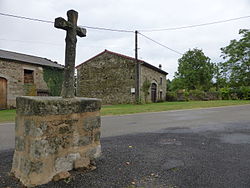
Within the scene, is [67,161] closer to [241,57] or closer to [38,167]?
[38,167]

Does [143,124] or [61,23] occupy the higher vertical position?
[61,23]

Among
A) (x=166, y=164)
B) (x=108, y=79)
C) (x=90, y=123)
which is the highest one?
(x=108, y=79)

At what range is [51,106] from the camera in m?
2.28

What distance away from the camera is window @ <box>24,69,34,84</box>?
1672cm

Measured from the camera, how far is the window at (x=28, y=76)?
54.9 feet

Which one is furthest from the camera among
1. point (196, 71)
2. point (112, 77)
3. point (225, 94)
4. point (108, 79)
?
point (196, 71)

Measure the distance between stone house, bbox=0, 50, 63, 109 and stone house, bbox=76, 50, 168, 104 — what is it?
4.34 metres

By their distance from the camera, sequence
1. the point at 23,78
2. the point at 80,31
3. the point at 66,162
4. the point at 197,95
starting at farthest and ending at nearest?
the point at 197,95 → the point at 23,78 → the point at 80,31 → the point at 66,162

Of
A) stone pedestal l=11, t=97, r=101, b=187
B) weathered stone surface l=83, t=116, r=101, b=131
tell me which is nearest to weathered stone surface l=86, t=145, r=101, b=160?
stone pedestal l=11, t=97, r=101, b=187

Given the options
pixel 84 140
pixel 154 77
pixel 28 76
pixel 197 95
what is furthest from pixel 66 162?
pixel 197 95

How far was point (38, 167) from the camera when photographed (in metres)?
2.18

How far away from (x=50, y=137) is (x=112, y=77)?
19.3 m

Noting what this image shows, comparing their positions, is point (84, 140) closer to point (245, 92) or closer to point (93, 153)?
point (93, 153)

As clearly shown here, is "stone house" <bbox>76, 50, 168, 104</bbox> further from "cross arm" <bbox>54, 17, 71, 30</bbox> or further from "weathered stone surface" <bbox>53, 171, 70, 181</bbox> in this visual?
"weathered stone surface" <bbox>53, 171, 70, 181</bbox>
